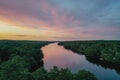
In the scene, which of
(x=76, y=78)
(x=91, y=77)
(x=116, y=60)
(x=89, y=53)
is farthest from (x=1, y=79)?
(x=89, y=53)

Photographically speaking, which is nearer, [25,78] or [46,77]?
[25,78]

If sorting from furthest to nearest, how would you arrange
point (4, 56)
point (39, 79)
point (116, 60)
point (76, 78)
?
1. point (116, 60)
2. point (4, 56)
3. point (76, 78)
4. point (39, 79)

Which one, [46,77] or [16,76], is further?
[46,77]

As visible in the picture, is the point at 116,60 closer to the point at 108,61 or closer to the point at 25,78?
the point at 108,61

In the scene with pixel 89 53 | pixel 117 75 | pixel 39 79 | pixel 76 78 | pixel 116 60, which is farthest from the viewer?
pixel 89 53

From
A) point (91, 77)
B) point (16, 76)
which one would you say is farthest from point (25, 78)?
point (91, 77)

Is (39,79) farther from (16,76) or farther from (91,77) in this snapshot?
(91,77)

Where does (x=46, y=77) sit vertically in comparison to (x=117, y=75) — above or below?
above

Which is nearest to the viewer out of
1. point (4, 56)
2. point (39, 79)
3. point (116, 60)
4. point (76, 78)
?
point (39, 79)

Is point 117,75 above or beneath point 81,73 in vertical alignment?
beneath
